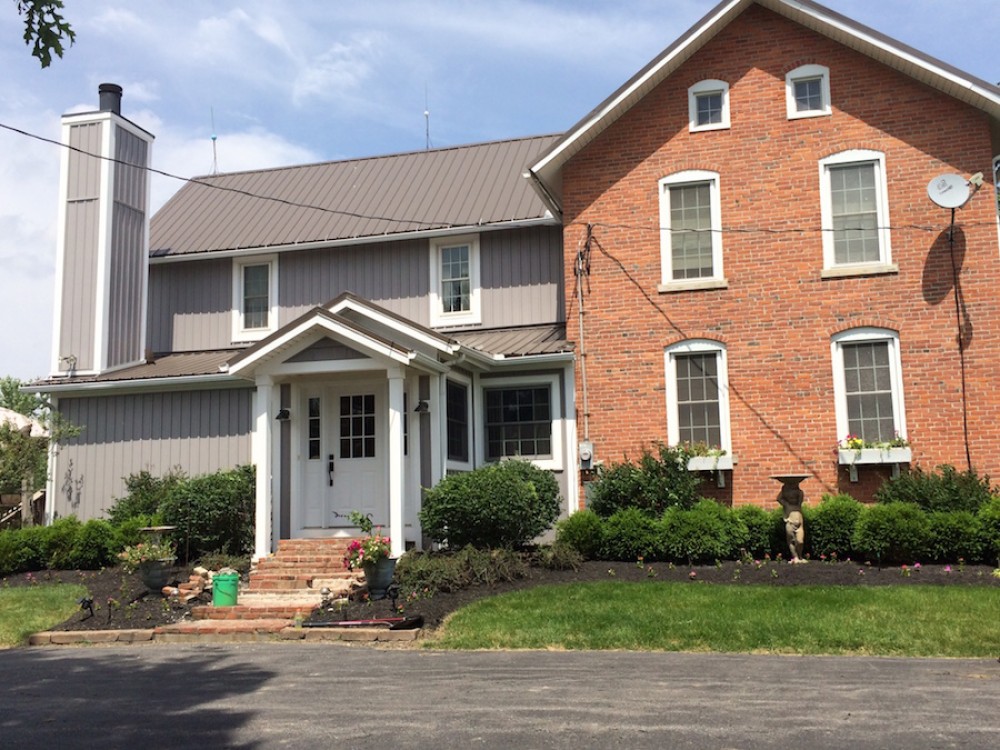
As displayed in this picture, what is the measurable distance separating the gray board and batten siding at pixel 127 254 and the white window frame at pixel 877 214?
478 inches

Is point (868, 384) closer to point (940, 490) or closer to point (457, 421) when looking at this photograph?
point (940, 490)

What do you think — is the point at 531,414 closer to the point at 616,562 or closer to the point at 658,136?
the point at 616,562

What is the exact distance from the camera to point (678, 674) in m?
8.35

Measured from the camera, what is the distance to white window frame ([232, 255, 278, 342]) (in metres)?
18.7

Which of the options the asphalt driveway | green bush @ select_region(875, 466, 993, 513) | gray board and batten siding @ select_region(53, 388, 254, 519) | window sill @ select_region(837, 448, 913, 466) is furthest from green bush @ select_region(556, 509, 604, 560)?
gray board and batten siding @ select_region(53, 388, 254, 519)

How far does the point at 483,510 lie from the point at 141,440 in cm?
743

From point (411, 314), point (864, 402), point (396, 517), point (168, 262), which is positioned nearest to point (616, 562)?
point (396, 517)

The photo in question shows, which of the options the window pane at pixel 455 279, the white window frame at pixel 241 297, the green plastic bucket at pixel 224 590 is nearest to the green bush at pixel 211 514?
the green plastic bucket at pixel 224 590

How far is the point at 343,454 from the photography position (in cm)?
1560

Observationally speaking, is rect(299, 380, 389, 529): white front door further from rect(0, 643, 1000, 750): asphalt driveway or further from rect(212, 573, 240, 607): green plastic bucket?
rect(0, 643, 1000, 750): asphalt driveway

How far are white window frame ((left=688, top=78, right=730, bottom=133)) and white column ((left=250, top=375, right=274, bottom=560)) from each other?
25.2 ft

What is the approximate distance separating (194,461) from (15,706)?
32.5 feet

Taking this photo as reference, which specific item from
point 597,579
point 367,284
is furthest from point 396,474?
point 367,284

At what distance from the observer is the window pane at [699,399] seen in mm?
14988
